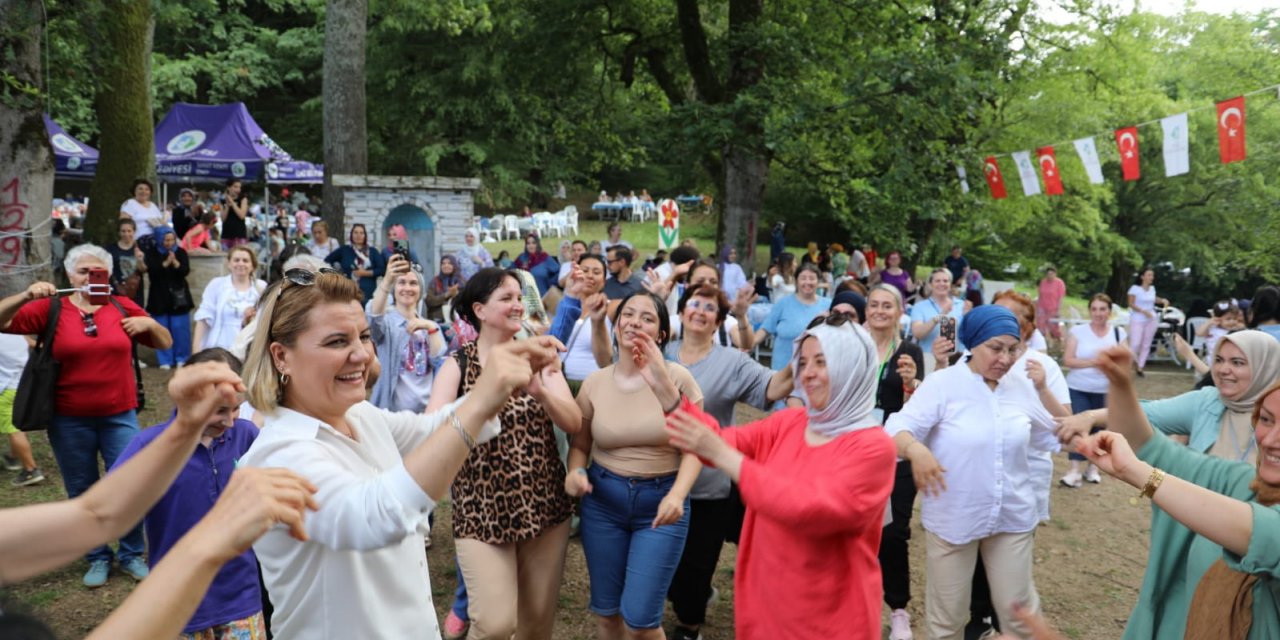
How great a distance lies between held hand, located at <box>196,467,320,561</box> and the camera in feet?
5.10

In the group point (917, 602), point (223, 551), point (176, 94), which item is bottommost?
point (917, 602)

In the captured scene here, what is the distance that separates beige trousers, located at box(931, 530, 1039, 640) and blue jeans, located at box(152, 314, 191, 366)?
34.0ft

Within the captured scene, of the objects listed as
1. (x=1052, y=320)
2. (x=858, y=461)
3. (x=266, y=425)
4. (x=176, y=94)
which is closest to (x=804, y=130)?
(x=1052, y=320)

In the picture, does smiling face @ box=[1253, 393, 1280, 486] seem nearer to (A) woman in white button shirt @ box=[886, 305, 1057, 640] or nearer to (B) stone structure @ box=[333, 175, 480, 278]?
(A) woman in white button shirt @ box=[886, 305, 1057, 640]

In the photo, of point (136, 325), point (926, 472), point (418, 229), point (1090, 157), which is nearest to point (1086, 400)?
point (926, 472)

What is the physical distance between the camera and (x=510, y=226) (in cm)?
2955

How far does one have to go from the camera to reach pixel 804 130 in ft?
44.1

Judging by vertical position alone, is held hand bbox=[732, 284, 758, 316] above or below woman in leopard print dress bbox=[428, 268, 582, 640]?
above

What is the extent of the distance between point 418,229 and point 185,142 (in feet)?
25.7

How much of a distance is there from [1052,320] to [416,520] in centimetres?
1873

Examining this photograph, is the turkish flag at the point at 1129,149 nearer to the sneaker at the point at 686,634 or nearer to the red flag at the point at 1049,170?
the red flag at the point at 1049,170

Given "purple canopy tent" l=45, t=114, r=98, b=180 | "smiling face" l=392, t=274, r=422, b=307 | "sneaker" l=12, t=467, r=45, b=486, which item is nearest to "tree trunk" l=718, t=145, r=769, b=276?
"smiling face" l=392, t=274, r=422, b=307

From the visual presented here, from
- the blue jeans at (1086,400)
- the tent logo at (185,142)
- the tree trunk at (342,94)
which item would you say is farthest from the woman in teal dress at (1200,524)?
the tent logo at (185,142)

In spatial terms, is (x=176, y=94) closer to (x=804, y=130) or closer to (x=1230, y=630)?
(x=804, y=130)
